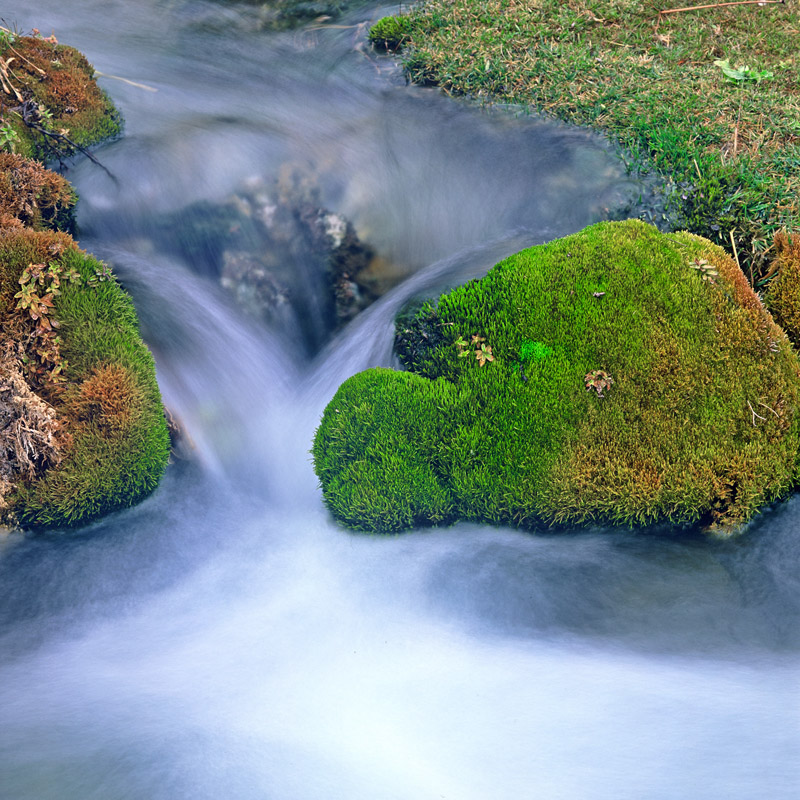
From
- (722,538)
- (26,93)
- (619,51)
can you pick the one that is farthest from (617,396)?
(26,93)

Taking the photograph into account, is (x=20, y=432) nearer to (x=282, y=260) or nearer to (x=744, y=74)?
(x=282, y=260)

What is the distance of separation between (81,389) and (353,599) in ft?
7.01

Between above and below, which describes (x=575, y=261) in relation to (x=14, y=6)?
below

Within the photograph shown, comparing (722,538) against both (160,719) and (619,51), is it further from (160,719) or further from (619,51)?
(619,51)

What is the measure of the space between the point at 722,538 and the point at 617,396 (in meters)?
1.00

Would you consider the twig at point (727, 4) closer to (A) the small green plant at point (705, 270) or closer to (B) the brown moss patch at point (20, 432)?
(A) the small green plant at point (705, 270)

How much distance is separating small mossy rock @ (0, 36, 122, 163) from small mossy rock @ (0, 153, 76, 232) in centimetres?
34

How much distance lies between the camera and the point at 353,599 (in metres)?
4.16

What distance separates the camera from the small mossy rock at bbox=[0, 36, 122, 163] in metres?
5.59

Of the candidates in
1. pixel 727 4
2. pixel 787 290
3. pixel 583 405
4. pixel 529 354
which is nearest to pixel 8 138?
pixel 529 354

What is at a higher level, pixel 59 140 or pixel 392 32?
pixel 392 32

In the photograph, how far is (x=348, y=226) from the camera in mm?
5500

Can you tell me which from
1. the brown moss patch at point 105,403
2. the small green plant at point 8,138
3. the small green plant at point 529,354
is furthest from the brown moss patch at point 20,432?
the small green plant at point 529,354

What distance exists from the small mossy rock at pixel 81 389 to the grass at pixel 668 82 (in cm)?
355
